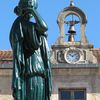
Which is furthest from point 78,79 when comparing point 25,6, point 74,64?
point 25,6

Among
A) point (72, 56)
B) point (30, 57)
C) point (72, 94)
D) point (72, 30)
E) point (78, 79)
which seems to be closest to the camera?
point (30, 57)

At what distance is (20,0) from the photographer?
25.2ft

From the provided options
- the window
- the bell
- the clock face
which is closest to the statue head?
the bell

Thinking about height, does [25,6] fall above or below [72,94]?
above

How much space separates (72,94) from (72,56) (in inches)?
59.6

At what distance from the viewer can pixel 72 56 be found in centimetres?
2941

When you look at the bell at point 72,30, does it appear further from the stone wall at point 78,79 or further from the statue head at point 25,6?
the statue head at point 25,6

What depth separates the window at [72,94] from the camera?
93.3 ft

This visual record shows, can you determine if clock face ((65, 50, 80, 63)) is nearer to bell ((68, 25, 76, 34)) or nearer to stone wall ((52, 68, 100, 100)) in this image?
stone wall ((52, 68, 100, 100))

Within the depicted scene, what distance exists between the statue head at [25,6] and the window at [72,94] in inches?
814

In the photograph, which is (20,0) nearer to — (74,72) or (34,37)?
(34,37)

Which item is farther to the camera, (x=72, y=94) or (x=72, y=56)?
(x=72, y=56)

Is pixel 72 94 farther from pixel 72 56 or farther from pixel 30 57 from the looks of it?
pixel 30 57

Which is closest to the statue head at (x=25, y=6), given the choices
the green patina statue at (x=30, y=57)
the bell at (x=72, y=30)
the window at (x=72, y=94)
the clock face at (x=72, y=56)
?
the green patina statue at (x=30, y=57)
